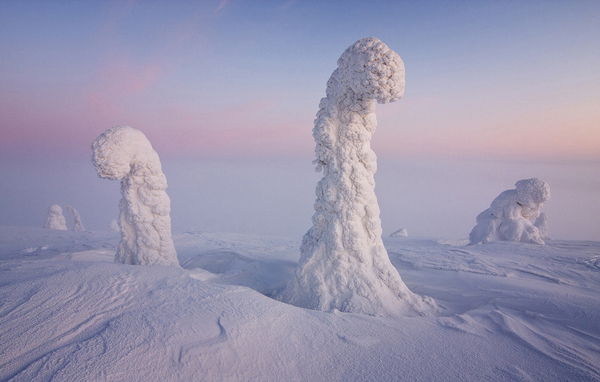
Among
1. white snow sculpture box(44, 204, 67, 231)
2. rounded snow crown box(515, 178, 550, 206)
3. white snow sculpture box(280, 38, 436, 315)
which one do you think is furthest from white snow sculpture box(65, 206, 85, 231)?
rounded snow crown box(515, 178, 550, 206)

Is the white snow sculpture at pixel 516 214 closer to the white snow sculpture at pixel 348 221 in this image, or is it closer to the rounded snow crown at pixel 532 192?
the rounded snow crown at pixel 532 192

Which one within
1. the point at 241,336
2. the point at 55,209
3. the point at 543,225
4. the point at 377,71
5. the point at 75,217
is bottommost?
the point at 75,217

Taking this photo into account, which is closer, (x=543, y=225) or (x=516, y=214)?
(x=516, y=214)

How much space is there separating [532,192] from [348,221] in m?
7.55

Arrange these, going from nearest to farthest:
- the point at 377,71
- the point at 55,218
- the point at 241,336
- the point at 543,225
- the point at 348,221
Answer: the point at 241,336
the point at 377,71
the point at 348,221
the point at 543,225
the point at 55,218

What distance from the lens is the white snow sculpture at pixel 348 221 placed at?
3290mm

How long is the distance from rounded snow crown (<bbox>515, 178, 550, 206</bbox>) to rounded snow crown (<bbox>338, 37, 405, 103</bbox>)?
7.36 m

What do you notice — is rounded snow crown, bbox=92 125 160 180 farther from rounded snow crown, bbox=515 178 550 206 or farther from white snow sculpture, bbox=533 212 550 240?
white snow sculpture, bbox=533 212 550 240

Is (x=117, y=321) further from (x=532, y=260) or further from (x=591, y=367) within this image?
(x=532, y=260)

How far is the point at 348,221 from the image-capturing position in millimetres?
3578

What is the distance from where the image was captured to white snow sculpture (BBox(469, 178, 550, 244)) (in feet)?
25.4

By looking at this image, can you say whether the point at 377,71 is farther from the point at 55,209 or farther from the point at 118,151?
the point at 55,209

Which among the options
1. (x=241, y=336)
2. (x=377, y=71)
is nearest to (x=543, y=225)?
(x=377, y=71)

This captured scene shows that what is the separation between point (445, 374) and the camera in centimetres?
181
